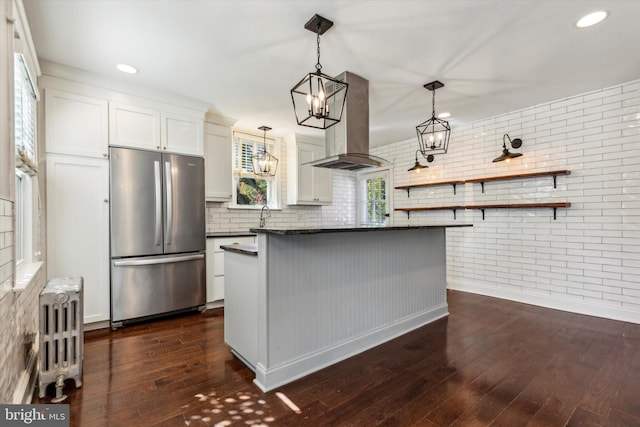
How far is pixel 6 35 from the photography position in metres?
1.65

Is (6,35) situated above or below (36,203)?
above

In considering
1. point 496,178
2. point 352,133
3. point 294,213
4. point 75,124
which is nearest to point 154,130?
point 75,124

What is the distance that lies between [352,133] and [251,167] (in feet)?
8.25

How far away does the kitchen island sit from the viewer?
2.07m

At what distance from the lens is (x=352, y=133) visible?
9.75 feet

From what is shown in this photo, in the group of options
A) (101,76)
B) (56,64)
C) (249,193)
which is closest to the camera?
(56,64)

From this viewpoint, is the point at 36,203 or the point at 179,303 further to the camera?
the point at 179,303

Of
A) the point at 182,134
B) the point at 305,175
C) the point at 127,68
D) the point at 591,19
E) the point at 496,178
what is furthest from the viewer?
the point at 305,175

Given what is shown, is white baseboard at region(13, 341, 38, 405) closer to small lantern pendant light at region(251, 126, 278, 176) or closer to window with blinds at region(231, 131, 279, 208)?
window with blinds at region(231, 131, 279, 208)

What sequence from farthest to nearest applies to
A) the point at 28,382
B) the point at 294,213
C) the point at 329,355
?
1. the point at 294,213
2. the point at 329,355
3. the point at 28,382

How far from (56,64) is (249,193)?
2.76 meters

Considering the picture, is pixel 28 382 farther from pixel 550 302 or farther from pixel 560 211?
pixel 560 211

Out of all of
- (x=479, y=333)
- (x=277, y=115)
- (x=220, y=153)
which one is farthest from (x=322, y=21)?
(x=479, y=333)

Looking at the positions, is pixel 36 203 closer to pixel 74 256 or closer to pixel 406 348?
pixel 74 256
